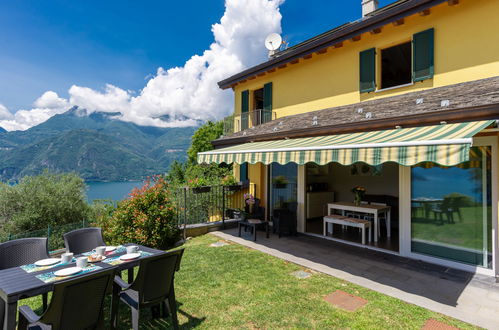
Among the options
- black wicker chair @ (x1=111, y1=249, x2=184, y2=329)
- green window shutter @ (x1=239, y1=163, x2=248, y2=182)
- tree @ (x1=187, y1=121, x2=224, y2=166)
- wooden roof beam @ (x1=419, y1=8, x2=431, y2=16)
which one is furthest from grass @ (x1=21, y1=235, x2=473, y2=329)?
tree @ (x1=187, y1=121, x2=224, y2=166)

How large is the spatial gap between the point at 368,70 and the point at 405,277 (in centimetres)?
913

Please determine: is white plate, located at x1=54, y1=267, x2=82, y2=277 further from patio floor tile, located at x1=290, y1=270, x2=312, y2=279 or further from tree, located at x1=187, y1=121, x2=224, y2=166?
tree, located at x1=187, y1=121, x2=224, y2=166

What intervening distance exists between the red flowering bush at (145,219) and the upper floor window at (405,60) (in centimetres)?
1087

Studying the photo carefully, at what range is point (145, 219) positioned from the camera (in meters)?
10.6

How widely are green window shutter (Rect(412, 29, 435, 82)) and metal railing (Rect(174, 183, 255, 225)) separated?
1010cm

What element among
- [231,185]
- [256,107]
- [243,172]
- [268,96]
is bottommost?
[231,185]

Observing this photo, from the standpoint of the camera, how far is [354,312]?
5.71 meters

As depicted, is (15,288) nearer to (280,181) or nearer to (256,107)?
(280,181)

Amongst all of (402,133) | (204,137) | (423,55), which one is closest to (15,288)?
(402,133)

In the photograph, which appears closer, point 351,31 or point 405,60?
point 351,31

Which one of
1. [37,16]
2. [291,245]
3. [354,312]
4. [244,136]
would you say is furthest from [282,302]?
[37,16]

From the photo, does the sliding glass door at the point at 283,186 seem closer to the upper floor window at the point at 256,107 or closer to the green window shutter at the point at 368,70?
the upper floor window at the point at 256,107

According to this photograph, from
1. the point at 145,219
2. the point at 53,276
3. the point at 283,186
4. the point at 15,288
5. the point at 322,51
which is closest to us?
the point at 15,288

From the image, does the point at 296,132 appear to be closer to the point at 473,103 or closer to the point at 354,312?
the point at 473,103
